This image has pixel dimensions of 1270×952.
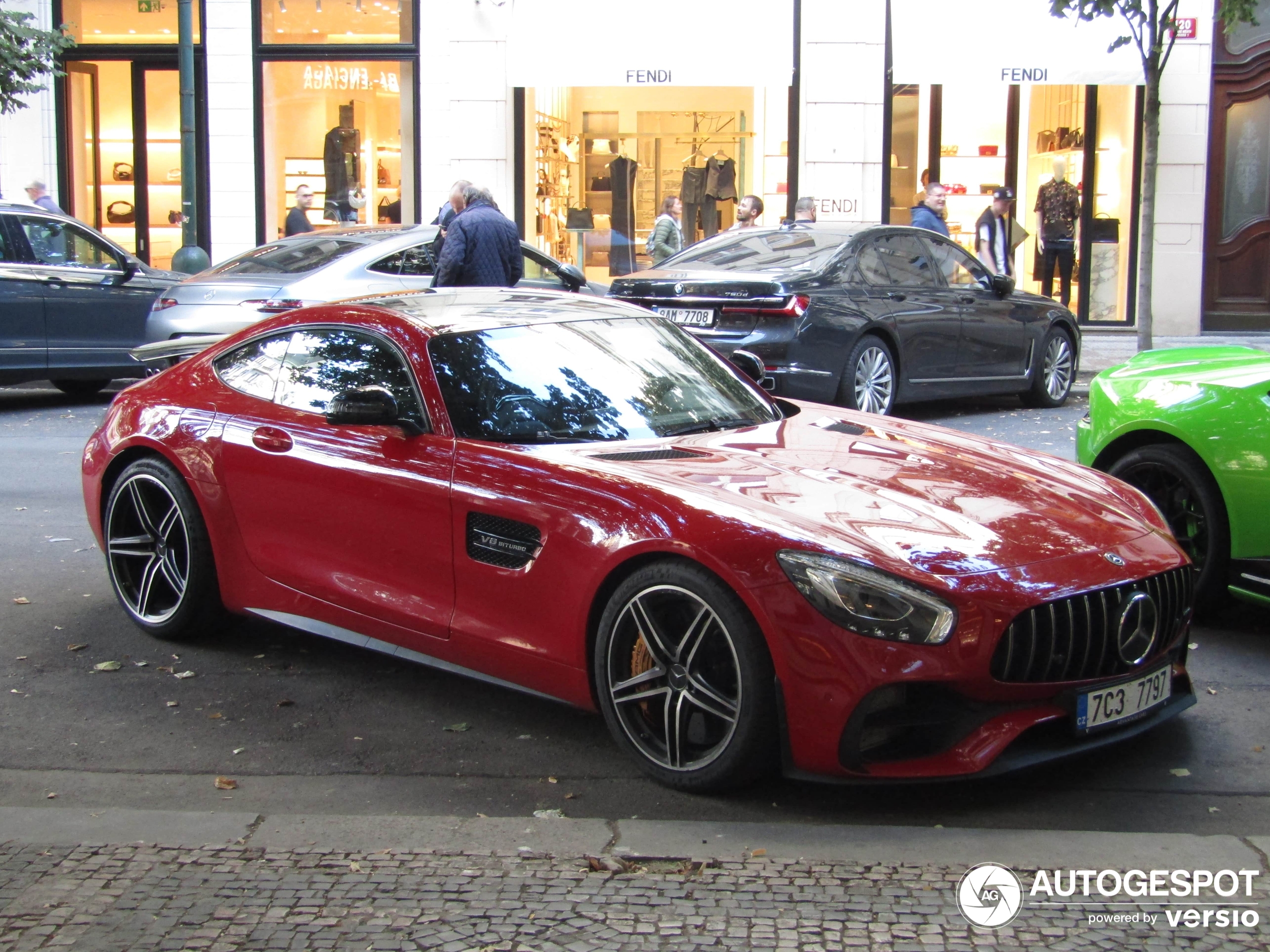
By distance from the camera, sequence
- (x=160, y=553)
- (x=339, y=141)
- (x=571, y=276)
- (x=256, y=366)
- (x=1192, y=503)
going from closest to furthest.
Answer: (x=256, y=366), (x=160, y=553), (x=1192, y=503), (x=571, y=276), (x=339, y=141)

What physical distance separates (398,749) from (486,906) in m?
1.32

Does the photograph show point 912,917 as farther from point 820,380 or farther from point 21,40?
point 21,40

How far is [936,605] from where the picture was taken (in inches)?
153

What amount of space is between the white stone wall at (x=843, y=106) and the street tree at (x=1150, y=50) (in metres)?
4.18

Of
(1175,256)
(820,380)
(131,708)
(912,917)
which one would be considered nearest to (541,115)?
(1175,256)

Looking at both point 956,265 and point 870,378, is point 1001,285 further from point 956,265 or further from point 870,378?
point 870,378

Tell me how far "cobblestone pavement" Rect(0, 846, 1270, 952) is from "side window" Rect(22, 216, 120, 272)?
996 centimetres

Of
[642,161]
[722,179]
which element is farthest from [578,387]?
[642,161]

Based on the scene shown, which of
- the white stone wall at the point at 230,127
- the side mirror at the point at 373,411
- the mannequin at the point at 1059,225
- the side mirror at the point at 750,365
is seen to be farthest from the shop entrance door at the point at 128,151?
the side mirror at the point at 373,411

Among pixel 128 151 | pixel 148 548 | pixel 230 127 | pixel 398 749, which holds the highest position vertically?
pixel 230 127

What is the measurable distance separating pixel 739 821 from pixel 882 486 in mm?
1104

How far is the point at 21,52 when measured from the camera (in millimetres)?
16812

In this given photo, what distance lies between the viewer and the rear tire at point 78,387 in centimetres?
1405

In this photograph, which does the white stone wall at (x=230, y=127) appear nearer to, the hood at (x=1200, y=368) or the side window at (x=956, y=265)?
the side window at (x=956, y=265)
